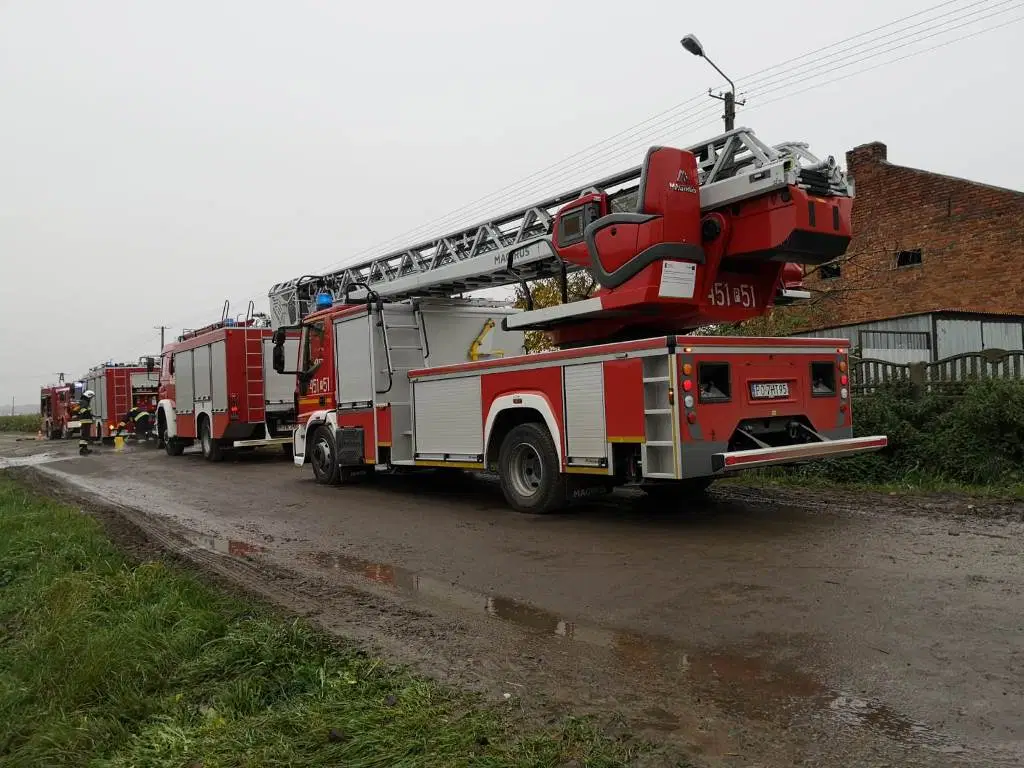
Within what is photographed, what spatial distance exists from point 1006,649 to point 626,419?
3.68 m

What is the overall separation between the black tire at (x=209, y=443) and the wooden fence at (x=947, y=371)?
13.5 m

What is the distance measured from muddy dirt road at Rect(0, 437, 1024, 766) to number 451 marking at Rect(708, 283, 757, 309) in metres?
2.03

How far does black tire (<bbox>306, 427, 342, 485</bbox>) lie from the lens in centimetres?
1178

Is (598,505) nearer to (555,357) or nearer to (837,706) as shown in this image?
(555,357)

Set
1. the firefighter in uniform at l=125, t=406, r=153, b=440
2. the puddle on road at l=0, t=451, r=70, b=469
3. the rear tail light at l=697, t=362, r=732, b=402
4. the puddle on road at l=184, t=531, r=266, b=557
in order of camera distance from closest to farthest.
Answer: the rear tail light at l=697, t=362, r=732, b=402
the puddle on road at l=184, t=531, r=266, b=557
the puddle on road at l=0, t=451, r=70, b=469
the firefighter in uniform at l=125, t=406, r=153, b=440

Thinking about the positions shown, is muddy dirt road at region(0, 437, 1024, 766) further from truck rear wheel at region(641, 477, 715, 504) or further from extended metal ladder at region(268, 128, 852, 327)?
extended metal ladder at region(268, 128, 852, 327)

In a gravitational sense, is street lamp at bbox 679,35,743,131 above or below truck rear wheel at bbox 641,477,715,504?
above

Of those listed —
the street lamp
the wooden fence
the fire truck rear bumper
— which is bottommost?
the fire truck rear bumper

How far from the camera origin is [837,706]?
10.7 feet

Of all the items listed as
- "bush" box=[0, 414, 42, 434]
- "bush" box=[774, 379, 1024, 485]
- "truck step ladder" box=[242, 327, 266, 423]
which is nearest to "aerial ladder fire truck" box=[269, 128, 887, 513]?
"bush" box=[774, 379, 1024, 485]

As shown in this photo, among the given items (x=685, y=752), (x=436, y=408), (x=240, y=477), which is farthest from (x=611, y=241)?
(x=240, y=477)

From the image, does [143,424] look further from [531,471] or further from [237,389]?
[531,471]

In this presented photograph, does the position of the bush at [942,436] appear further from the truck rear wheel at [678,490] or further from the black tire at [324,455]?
the black tire at [324,455]

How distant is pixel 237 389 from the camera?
17656 mm
